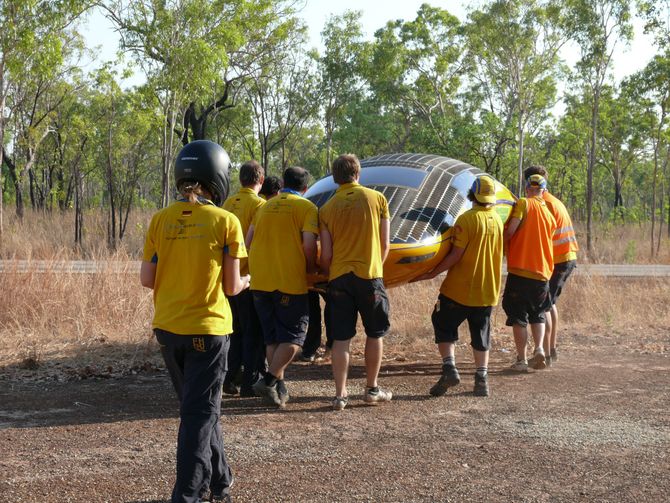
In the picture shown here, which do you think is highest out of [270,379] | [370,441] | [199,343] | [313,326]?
[199,343]

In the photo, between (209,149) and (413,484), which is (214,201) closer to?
(209,149)

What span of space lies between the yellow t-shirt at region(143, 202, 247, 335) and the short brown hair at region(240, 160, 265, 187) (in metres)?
2.77

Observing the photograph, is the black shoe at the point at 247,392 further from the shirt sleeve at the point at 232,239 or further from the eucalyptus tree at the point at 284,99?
the eucalyptus tree at the point at 284,99

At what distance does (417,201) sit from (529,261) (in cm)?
129

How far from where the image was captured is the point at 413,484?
14.1 feet

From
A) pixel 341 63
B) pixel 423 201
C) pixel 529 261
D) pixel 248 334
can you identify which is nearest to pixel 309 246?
pixel 248 334

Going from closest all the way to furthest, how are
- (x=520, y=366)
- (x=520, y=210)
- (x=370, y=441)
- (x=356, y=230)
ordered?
(x=370, y=441)
(x=356, y=230)
(x=520, y=210)
(x=520, y=366)

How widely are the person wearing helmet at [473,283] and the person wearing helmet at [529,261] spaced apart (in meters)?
0.73

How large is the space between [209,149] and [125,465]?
81.3 inches

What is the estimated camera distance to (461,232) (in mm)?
6617

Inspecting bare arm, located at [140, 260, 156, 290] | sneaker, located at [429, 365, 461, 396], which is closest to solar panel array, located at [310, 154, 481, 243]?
sneaker, located at [429, 365, 461, 396]

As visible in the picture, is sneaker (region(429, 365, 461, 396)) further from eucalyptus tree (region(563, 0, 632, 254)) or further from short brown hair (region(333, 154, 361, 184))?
eucalyptus tree (region(563, 0, 632, 254))

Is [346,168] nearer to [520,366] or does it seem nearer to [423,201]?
[423,201]

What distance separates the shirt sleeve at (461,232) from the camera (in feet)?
21.6
